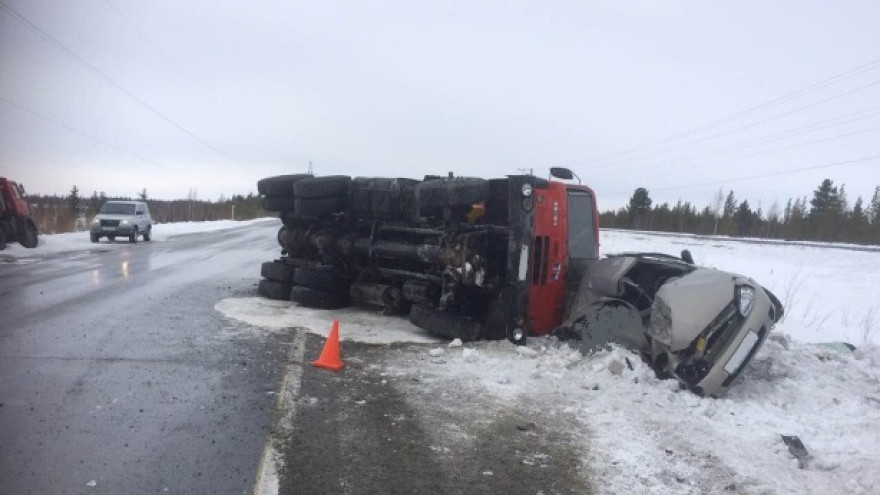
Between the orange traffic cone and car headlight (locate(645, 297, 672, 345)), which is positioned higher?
car headlight (locate(645, 297, 672, 345))

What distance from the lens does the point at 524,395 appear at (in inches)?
226

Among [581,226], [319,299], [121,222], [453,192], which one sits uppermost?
[453,192]

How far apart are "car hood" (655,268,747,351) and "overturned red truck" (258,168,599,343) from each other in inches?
73.2

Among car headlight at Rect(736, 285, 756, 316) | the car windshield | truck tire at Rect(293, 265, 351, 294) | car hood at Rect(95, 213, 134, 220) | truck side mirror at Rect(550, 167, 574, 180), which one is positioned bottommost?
truck tire at Rect(293, 265, 351, 294)

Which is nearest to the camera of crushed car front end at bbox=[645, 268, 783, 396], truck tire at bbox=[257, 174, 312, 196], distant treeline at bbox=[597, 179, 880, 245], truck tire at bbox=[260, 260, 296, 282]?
crushed car front end at bbox=[645, 268, 783, 396]

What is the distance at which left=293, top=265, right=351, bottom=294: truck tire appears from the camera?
32.8 feet

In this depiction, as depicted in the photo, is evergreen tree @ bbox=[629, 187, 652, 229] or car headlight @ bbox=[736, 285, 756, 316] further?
evergreen tree @ bbox=[629, 187, 652, 229]

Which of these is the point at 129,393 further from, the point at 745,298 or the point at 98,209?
the point at 98,209

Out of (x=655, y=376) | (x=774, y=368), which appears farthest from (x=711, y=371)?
(x=774, y=368)

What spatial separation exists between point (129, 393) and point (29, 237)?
18.7 m

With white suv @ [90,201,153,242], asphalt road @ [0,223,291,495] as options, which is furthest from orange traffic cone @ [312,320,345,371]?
white suv @ [90,201,153,242]

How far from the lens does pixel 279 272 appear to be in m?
10.8

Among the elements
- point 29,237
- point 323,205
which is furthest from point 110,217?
point 323,205

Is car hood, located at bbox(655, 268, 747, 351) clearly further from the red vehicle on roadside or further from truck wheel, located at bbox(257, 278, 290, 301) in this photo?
the red vehicle on roadside
